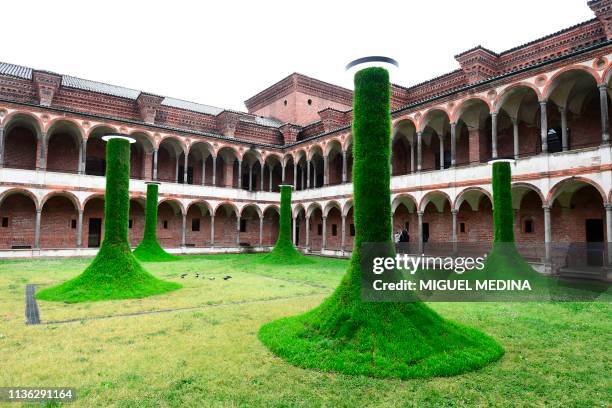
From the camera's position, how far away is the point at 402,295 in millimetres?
5848

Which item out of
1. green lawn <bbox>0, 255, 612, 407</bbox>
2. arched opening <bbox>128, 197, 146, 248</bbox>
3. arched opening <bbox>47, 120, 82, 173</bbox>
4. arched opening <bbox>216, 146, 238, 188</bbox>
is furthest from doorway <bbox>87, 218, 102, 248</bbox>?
green lawn <bbox>0, 255, 612, 407</bbox>

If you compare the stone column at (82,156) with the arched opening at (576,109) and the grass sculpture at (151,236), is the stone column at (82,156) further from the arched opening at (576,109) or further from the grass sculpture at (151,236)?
the arched opening at (576,109)

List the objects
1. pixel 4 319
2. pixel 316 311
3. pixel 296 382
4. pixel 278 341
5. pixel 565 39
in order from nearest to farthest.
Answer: pixel 296 382
pixel 278 341
pixel 316 311
pixel 4 319
pixel 565 39

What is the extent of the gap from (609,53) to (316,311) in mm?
15211

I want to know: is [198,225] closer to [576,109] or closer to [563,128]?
[563,128]

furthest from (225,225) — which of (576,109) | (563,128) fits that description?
(576,109)

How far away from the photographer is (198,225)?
2975 cm

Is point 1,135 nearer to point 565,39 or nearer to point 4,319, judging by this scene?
point 4,319

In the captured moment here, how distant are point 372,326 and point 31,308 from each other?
7.37 metres

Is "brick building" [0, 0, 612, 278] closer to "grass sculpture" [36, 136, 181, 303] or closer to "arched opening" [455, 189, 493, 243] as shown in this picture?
"arched opening" [455, 189, 493, 243]

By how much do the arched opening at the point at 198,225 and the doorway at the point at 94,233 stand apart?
5830mm

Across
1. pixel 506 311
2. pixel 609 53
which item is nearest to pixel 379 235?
pixel 506 311

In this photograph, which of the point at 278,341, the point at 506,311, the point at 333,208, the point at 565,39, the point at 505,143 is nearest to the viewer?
the point at 278,341

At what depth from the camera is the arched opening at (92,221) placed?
2506cm
